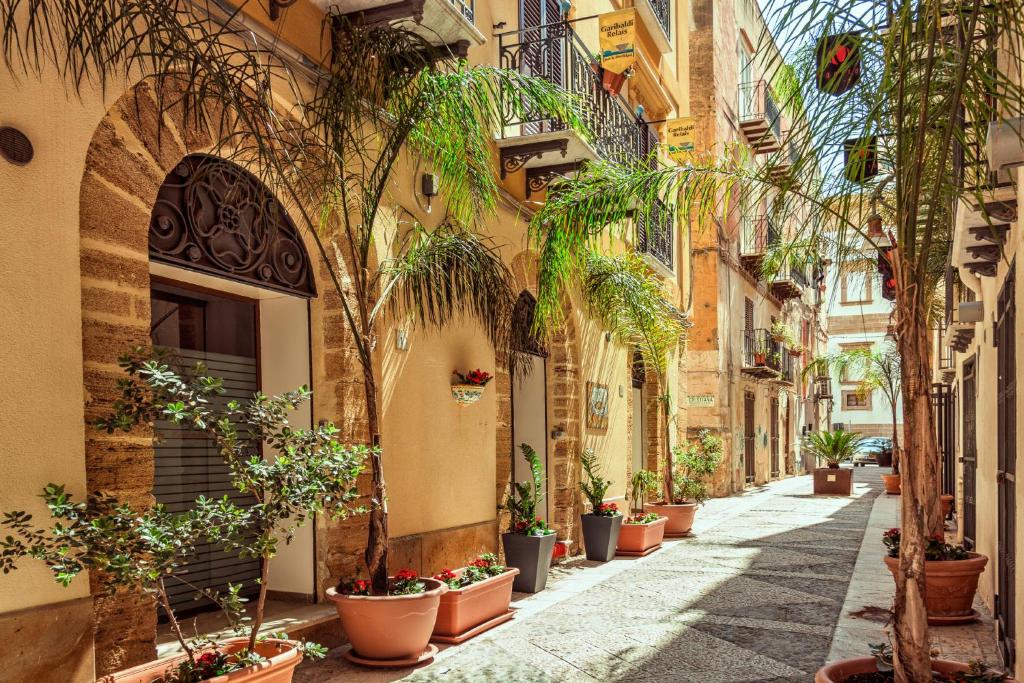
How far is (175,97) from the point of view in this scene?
4832 millimetres

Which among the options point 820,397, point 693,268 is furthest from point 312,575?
point 820,397

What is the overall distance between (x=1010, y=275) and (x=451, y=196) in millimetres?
3501

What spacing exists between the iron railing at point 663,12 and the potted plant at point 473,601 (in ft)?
31.8

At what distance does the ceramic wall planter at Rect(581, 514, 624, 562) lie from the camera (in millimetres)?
9961

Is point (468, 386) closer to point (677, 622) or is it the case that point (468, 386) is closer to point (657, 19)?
point (677, 622)

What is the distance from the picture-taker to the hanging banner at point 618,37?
9938 millimetres

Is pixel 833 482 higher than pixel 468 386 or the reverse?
the reverse

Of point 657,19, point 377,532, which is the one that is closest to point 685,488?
point 657,19

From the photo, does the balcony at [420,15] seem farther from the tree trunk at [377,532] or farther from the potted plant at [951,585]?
the potted plant at [951,585]

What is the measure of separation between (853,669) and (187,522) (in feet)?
9.76

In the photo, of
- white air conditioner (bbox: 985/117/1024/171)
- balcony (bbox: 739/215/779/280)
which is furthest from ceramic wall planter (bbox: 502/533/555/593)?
balcony (bbox: 739/215/779/280)

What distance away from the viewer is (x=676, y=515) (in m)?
12.1

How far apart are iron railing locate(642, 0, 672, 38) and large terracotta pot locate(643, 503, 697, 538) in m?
7.46

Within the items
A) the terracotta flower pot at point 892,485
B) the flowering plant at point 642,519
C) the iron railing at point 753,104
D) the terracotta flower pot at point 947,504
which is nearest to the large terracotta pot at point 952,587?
the flowering plant at point 642,519
